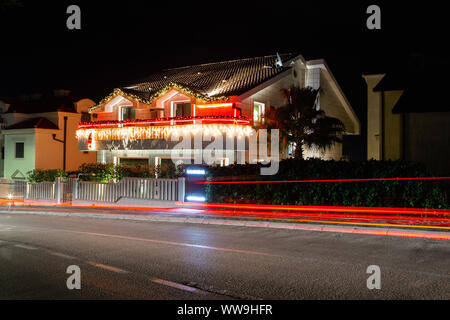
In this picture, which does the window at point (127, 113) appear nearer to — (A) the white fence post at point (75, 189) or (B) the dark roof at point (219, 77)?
(B) the dark roof at point (219, 77)

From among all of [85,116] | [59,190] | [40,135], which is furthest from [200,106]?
[40,135]

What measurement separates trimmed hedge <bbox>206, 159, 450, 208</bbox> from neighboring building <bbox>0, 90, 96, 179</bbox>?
17791mm

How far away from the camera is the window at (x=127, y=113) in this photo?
27.3 meters

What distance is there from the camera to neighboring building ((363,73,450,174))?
59.4 ft

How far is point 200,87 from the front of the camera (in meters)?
25.8

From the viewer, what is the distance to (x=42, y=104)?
116 feet

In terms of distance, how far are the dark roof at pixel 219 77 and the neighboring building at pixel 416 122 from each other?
6802 mm

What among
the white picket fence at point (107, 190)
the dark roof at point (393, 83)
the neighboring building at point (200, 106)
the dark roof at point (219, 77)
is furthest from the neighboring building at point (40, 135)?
the dark roof at point (393, 83)

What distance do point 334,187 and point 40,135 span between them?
24.3 metres

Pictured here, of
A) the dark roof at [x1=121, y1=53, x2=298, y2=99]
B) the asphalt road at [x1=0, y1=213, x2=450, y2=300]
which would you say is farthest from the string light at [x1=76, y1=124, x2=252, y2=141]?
the asphalt road at [x1=0, y1=213, x2=450, y2=300]

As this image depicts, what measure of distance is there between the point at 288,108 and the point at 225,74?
26.4 ft

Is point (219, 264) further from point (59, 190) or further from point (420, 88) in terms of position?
point (59, 190)
